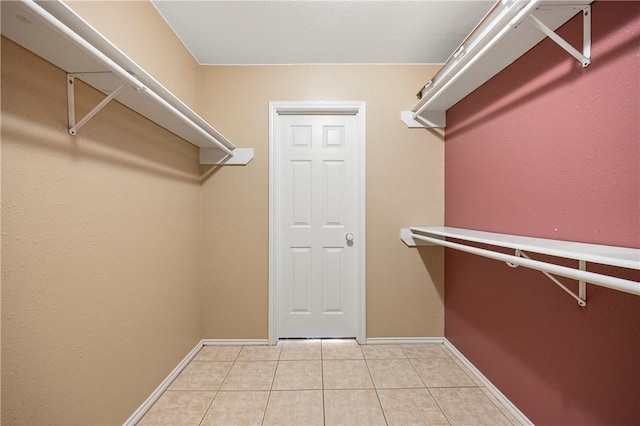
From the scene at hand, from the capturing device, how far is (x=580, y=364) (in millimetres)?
1059

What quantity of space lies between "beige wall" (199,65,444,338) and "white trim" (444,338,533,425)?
8.9 inches

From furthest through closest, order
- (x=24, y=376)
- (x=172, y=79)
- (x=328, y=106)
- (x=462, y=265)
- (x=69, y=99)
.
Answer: (x=328, y=106) → (x=462, y=265) → (x=172, y=79) → (x=69, y=99) → (x=24, y=376)

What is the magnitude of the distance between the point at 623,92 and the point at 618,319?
82cm

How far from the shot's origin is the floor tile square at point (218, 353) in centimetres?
200

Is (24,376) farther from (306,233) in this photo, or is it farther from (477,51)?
(477,51)

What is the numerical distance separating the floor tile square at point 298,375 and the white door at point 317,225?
378 millimetres

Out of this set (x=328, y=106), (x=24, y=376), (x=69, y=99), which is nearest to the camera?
(x=24, y=376)

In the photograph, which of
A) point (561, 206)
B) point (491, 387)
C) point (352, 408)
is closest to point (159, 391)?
point (352, 408)

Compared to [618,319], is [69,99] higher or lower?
higher

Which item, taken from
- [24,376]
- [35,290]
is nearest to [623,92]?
[35,290]

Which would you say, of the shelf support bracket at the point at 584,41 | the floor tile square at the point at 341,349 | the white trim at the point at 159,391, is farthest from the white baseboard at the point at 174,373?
the shelf support bracket at the point at 584,41

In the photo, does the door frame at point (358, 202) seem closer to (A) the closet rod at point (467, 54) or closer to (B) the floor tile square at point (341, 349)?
(B) the floor tile square at point (341, 349)

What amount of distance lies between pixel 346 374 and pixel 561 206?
1584 mm

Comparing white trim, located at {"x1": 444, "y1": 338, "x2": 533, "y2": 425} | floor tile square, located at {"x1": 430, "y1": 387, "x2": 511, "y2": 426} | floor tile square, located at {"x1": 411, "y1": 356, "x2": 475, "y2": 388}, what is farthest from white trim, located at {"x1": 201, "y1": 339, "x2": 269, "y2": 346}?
white trim, located at {"x1": 444, "y1": 338, "x2": 533, "y2": 425}
